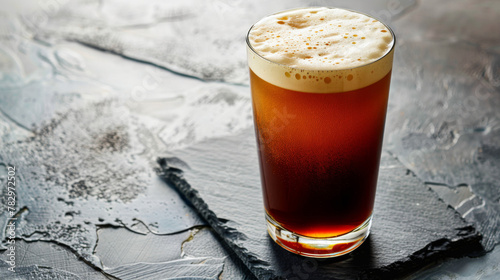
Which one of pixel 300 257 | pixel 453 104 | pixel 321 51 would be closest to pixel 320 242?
pixel 300 257

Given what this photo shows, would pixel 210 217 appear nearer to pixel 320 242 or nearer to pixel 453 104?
pixel 320 242

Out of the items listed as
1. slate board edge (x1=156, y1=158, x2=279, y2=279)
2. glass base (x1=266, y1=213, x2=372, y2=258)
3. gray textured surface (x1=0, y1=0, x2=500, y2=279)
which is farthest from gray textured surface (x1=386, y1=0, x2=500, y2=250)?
slate board edge (x1=156, y1=158, x2=279, y2=279)

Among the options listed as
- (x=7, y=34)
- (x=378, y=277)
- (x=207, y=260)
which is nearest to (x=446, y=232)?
(x=378, y=277)

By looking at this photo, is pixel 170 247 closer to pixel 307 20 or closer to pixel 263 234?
pixel 263 234

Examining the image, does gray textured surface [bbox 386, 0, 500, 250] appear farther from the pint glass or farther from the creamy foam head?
the creamy foam head

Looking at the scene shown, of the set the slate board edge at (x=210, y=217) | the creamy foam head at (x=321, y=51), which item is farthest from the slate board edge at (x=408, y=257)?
the creamy foam head at (x=321, y=51)

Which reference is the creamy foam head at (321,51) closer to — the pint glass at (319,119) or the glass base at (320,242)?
the pint glass at (319,119)

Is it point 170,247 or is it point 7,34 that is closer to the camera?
point 170,247
